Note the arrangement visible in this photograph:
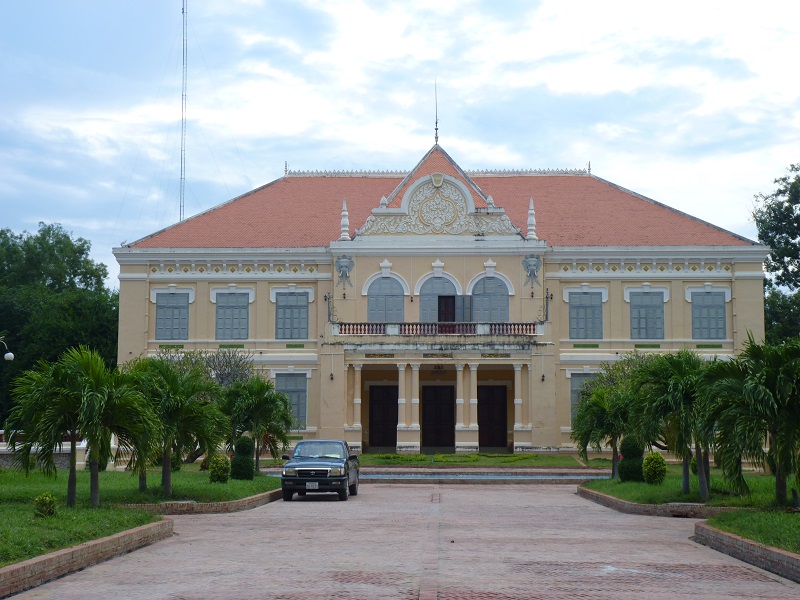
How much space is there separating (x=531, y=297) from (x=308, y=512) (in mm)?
24189

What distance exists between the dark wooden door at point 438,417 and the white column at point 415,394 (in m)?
2.74

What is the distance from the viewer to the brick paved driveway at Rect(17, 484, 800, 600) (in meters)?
11.5

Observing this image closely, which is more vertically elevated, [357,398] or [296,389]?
[296,389]

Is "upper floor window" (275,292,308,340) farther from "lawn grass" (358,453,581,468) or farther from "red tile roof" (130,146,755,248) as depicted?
"lawn grass" (358,453,581,468)

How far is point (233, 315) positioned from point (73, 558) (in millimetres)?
33044

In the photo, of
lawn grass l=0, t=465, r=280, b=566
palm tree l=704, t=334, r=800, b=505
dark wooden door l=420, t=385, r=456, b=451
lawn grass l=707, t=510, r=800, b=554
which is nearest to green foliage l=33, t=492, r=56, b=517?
lawn grass l=0, t=465, r=280, b=566

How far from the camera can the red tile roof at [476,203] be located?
46.0m

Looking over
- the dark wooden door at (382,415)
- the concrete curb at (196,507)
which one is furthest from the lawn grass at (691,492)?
the dark wooden door at (382,415)

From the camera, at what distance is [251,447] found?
94.4ft

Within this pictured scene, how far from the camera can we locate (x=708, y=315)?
45.1 meters

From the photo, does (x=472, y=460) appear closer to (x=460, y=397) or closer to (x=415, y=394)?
(x=460, y=397)

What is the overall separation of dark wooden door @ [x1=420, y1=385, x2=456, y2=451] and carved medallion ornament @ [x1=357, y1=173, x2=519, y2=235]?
7.04 metres

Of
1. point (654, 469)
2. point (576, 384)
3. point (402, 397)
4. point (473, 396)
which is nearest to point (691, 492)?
point (654, 469)

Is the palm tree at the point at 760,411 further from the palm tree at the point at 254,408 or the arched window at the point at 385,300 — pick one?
the arched window at the point at 385,300
